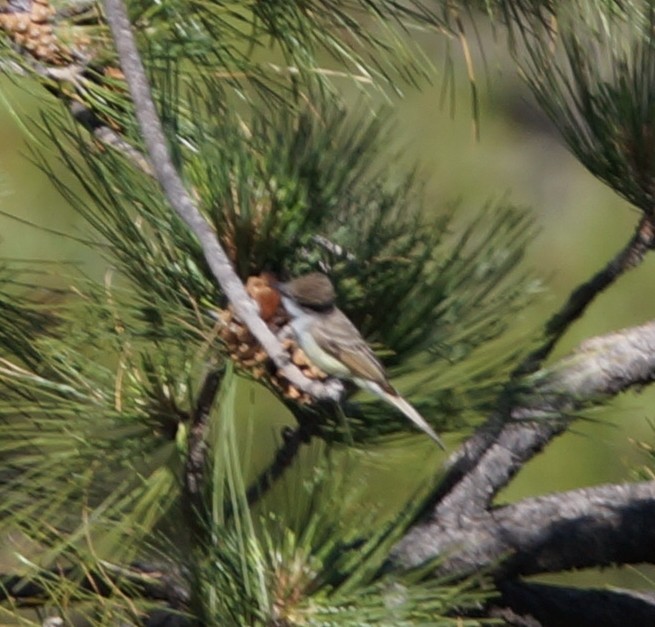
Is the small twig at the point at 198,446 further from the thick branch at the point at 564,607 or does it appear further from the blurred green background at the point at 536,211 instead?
the blurred green background at the point at 536,211

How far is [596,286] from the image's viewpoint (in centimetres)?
67

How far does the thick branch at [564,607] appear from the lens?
77cm

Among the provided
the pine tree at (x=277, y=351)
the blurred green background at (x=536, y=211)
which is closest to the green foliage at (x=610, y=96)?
the pine tree at (x=277, y=351)

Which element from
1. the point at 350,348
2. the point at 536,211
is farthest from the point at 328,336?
the point at 536,211

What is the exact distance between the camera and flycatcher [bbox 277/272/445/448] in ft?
1.83

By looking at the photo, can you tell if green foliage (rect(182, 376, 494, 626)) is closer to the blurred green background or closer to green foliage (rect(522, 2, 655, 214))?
green foliage (rect(522, 2, 655, 214))

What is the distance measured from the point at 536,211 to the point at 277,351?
1.67m

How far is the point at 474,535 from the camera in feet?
2.38

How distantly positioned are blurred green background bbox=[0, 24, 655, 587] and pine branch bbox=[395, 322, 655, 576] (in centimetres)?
121

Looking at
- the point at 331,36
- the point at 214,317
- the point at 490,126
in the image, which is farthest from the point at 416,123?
the point at 214,317

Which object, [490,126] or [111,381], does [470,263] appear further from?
[490,126]

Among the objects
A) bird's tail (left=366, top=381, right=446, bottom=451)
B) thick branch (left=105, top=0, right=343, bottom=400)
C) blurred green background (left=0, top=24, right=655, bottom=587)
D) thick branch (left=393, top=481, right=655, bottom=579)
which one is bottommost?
blurred green background (left=0, top=24, right=655, bottom=587)

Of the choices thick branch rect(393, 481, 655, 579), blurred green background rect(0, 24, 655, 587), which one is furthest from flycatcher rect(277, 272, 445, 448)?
blurred green background rect(0, 24, 655, 587)

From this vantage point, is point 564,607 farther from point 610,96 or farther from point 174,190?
point 174,190
